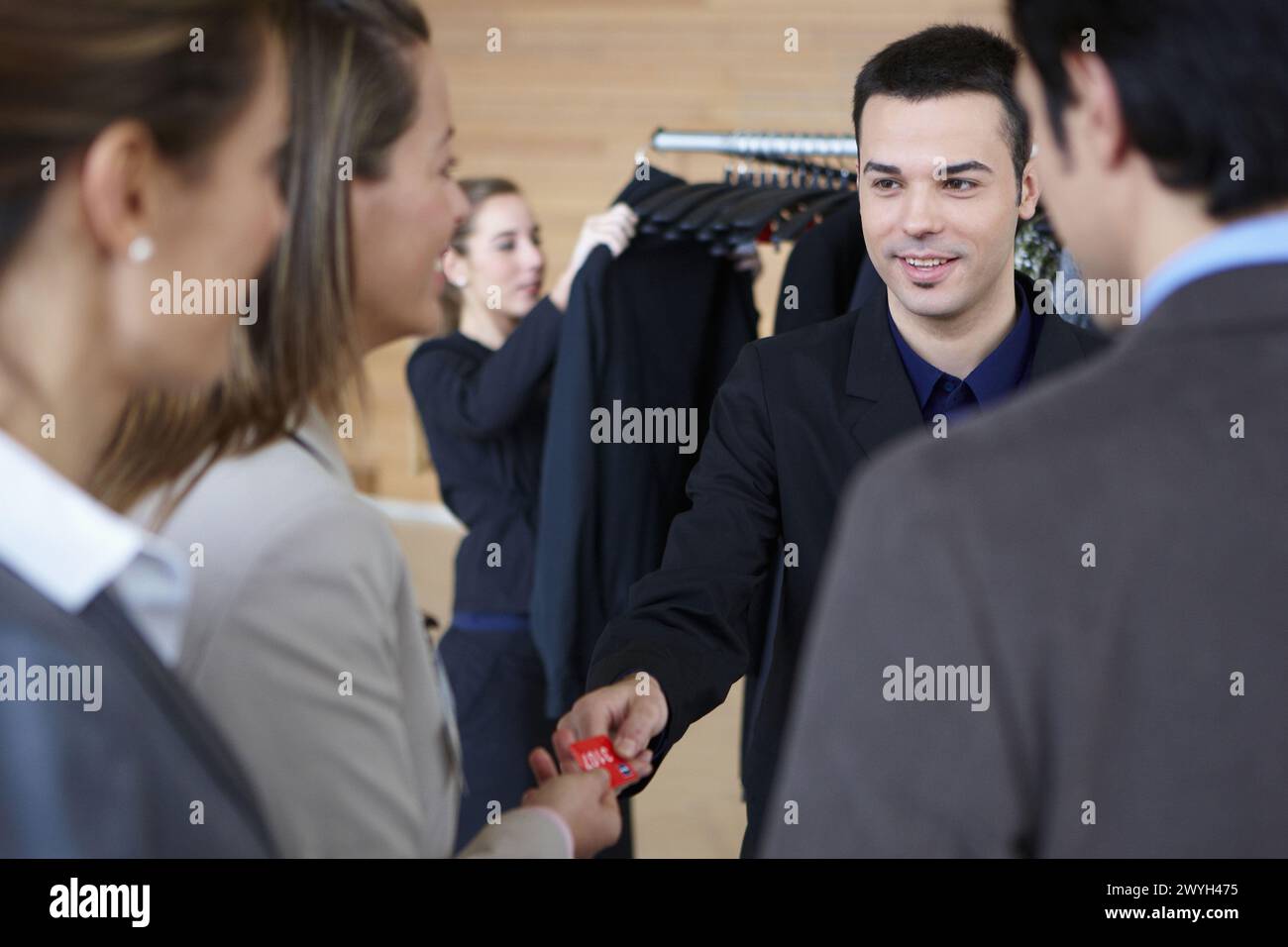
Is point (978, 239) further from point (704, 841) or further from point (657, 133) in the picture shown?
point (704, 841)

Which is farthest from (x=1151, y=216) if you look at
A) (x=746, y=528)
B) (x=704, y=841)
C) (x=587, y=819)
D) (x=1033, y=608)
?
(x=704, y=841)

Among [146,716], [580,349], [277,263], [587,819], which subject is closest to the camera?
[146,716]

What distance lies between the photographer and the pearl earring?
82 centimetres

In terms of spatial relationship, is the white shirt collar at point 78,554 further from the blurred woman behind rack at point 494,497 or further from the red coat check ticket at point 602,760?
the blurred woman behind rack at point 494,497

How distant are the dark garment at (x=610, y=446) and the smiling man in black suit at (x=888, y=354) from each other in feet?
2.72

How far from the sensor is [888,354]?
173 cm

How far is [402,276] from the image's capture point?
99 cm

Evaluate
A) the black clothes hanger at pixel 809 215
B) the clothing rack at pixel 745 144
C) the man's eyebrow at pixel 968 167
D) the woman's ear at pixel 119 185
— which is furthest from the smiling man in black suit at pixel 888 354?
the clothing rack at pixel 745 144

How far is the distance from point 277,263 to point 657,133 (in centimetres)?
211

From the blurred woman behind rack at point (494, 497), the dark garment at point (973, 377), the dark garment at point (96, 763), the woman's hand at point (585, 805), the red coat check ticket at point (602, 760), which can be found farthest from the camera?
the blurred woman behind rack at point (494, 497)

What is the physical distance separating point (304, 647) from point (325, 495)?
0.10 m

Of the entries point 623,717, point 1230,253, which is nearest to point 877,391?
point 623,717

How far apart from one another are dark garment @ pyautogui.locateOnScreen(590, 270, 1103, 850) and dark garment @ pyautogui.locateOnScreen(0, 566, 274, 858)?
841mm

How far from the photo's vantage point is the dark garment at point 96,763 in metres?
0.72
